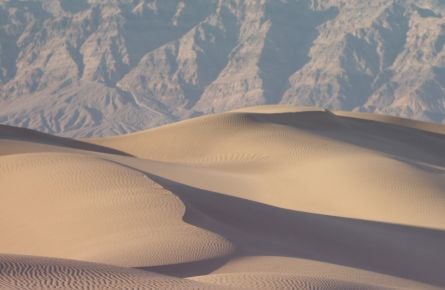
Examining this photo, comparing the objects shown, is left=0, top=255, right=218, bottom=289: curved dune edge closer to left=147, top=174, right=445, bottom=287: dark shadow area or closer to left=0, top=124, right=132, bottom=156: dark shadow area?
left=147, top=174, right=445, bottom=287: dark shadow area

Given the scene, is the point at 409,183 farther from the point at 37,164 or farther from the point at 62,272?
the point at 62,272

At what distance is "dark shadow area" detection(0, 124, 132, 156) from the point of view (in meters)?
38.5

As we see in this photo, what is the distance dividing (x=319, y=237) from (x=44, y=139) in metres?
22.3

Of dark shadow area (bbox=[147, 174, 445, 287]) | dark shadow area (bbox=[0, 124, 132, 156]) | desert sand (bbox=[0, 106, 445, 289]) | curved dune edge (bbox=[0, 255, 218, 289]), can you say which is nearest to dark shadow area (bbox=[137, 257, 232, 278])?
desert sand (bbox=[0, 106, 445, 289])

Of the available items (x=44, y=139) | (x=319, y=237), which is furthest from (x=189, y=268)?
(x=44, y=139)

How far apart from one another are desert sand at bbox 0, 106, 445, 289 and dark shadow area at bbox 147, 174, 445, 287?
0.05 m

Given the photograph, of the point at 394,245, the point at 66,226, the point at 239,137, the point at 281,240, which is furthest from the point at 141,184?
the point at 239,137

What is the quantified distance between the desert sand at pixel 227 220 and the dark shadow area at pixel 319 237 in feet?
0.15

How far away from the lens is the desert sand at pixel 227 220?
41.2 feet

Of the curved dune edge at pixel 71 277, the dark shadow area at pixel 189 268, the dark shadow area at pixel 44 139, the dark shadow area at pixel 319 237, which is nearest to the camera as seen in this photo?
the curved dune edge at pixel 71 277

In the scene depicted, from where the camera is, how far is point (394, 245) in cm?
2030

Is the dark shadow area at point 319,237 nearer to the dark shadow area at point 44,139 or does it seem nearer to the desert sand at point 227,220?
the desert sand at point 227,220

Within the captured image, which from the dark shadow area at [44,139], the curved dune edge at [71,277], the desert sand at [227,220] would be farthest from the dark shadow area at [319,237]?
the dark shadow area at [44,139]

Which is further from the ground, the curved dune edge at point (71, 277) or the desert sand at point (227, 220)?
the curved dune edge at point (71, 277)
